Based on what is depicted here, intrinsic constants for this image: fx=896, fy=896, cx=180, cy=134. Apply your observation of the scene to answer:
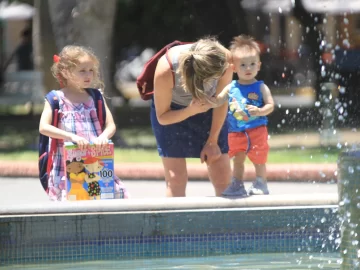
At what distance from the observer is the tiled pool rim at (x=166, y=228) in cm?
540

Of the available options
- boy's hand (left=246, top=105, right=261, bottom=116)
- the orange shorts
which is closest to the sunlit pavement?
the orange shorts

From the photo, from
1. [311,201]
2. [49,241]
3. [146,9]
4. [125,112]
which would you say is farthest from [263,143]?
[146,9]

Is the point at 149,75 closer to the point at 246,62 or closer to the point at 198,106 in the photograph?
the point at 198,106

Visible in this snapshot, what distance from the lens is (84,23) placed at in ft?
38.5

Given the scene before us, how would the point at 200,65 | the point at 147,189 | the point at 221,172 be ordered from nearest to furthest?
the point at 200,65 → the point at 221,172 → the point at 147,189

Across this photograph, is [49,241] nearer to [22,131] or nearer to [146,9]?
[22,131]

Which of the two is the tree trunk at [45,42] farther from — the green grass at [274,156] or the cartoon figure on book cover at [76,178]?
the cartoon figure on book cover at [76,178]

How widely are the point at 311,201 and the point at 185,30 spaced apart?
1417 centimetres

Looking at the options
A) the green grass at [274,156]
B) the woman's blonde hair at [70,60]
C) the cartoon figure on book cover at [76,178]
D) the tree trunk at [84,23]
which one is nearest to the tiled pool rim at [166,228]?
the cartoon figure on book cover at [76,178]

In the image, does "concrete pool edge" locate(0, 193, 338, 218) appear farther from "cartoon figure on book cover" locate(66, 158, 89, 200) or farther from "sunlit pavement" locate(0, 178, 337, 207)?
"sunlit pavement" locate(0, 178, 337, 207)

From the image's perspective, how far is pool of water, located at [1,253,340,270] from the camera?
5402 millimetres

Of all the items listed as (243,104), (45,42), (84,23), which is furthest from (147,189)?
(45,42)

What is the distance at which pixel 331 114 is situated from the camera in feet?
39.7

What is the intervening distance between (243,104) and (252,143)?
30cm
